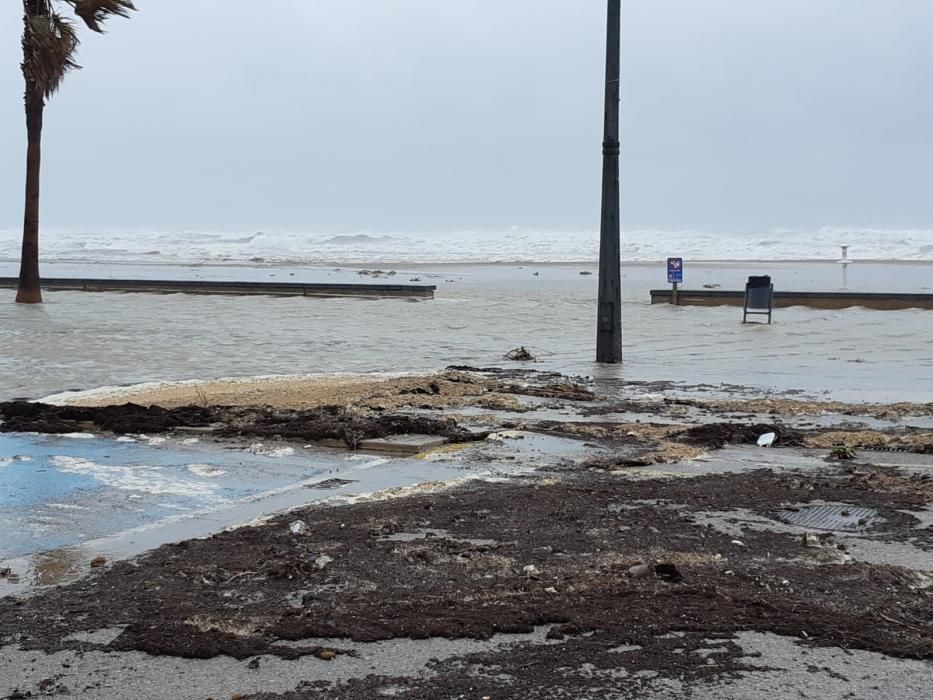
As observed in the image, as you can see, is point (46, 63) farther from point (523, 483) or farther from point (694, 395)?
point (523, 483)

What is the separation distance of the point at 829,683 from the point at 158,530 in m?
3.70

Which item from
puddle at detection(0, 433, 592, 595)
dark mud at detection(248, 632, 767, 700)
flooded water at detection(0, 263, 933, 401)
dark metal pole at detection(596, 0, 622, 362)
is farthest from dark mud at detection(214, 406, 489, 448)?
dark metal pole at detection(596, 0, 622, 362)

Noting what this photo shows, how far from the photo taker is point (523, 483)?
7547mm

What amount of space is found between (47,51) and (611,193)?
56.1ft

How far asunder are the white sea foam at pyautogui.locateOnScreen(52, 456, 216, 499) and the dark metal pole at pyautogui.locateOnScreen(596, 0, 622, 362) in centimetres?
854

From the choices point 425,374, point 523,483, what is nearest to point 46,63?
point 425,374

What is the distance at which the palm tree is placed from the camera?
27.6m

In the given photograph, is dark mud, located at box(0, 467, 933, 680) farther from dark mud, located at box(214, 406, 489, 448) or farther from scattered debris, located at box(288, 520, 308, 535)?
dark mud, located at box(214, 406, 489, 448)

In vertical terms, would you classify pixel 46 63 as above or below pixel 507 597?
above

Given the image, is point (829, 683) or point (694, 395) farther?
point (694, 395)

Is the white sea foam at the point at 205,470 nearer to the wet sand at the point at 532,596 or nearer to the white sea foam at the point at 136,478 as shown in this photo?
the white sea foam at the point at 136,478

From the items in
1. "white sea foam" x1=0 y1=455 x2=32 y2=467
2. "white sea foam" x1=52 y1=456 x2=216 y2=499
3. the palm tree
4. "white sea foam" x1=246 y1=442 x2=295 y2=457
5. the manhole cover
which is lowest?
"white sea foam" x1=52 y1=456 x2=216 y2=499

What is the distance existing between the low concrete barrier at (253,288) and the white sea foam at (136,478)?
22.7m

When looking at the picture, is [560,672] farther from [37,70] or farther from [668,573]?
[37,70]
